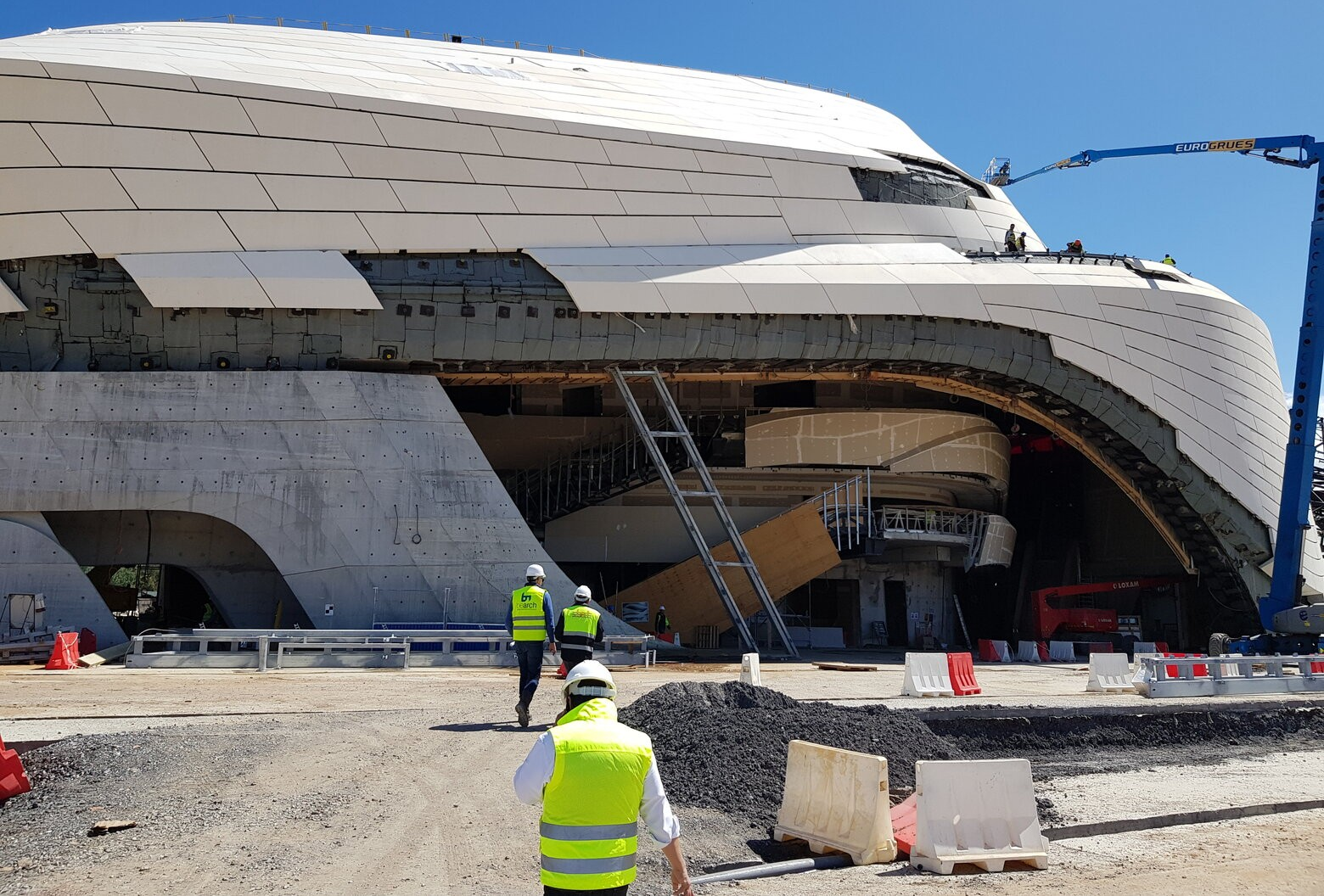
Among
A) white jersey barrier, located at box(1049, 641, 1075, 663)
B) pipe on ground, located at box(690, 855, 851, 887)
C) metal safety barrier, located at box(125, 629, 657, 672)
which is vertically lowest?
white jersey barrier, located at box(1049, 641, 1075, 663)

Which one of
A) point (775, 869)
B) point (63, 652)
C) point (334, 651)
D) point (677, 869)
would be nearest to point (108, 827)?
point (775, 869)

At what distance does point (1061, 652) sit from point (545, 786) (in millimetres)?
31982

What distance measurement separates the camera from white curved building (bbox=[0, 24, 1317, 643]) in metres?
22.2

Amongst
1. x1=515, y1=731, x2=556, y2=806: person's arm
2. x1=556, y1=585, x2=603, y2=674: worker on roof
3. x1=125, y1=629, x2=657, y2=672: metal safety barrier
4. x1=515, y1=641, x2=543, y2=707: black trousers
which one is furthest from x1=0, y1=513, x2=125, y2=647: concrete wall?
x1=515, y1=731, x2=556, y2=806: person's arm

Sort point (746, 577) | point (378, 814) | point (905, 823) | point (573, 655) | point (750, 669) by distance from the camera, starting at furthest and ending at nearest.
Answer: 1. point (746, 577)
2. point (750, 669)
3. point (573, 655)
4. point (905, 823)
5. point (378, 814)

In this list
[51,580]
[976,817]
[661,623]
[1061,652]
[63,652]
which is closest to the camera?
[976,817]

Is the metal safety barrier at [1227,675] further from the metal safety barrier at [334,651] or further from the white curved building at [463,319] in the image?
the white curved building at [463,319]

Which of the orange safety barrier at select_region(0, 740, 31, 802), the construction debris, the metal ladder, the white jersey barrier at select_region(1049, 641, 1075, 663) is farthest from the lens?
the white jersey barrier at select_region(1049, 641, 1075, 663)

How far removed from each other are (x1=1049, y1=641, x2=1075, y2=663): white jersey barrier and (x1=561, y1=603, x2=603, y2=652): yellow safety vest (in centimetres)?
2520

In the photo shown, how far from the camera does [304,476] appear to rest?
2298cm

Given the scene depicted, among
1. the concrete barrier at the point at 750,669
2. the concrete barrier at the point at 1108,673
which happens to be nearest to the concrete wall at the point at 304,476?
the concrete barrier at the point at 750,669

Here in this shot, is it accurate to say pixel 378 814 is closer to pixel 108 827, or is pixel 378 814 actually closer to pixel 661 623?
pixel 108 827

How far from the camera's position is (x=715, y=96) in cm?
3147

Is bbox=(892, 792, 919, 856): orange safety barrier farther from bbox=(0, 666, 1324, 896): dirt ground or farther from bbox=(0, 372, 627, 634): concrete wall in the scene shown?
bbox=(0, 372, 627, 634): concrete wall
